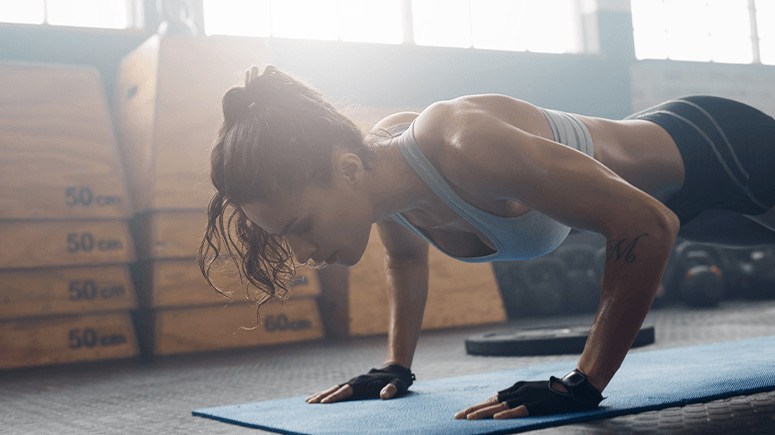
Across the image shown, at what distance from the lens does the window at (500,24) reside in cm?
502

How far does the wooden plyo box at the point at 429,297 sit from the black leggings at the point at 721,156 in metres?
2.11

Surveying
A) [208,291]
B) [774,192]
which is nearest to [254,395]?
[774,192]

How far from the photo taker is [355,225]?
135 centimetres

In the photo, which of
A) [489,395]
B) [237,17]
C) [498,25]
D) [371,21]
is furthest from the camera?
[498,25]

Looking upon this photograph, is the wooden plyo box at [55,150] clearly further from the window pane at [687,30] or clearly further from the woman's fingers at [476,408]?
the window pane at [687,30]

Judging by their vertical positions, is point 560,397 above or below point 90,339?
above

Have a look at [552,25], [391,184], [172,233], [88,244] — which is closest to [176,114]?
[172,233]

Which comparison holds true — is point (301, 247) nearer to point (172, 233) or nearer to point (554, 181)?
point (554, 181)

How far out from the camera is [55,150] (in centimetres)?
325

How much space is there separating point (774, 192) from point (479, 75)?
3.36m

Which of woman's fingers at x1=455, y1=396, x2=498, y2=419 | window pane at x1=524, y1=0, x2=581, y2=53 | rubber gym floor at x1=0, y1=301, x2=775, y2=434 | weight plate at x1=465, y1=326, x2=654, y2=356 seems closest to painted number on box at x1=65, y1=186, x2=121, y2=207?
rubber gym floor at x1=0, y1=301, x2=775, y2=434

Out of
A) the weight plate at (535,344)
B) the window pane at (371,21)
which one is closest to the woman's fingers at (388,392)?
the weight plate at (535,344)

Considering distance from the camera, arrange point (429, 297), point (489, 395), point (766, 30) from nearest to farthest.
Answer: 1. point (489, 395)
2. point (429, 297)
3. point (766, 30)

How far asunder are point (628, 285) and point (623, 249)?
51 mm
